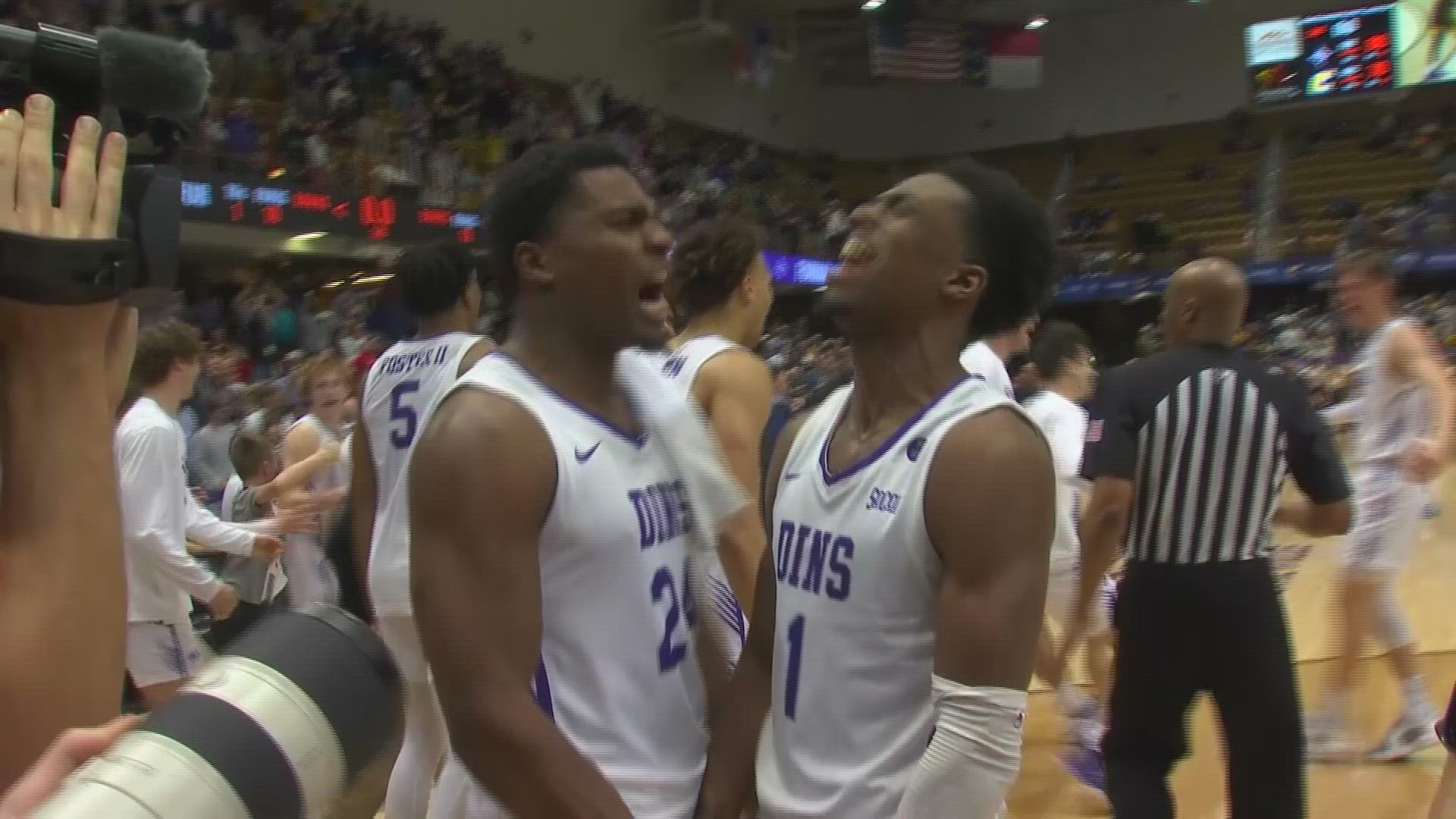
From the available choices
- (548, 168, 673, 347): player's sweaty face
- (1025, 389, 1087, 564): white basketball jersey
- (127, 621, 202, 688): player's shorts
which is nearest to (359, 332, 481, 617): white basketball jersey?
(127, 621, 202, 688): player's shorts

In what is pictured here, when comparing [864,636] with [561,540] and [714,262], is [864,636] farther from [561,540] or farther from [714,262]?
[714,262]

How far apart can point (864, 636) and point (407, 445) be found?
1.88 m

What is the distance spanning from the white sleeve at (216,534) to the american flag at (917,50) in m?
20.5

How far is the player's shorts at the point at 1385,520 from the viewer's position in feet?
14.0

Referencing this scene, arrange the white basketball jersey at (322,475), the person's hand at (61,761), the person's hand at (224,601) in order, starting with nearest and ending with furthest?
the person's hand at (61,761), the person's hand at (224,601), the white basketball jersey at (322,475)

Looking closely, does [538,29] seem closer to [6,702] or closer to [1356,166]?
[1356,166]

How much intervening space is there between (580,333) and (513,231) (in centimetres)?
18

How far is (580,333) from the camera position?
5.50 ft

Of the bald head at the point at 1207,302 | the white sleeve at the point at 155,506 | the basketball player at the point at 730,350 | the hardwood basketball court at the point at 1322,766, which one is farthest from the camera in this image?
the hardwood basketball court at the point at 1322,766

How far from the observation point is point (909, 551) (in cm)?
157

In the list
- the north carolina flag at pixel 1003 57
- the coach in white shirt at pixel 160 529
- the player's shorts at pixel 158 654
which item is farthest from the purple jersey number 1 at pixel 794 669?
the north carolina flag at pixel 1003 57

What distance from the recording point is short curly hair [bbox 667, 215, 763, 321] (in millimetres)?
3236

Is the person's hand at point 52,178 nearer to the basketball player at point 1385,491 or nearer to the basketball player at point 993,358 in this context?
the basketball player at point 993,358

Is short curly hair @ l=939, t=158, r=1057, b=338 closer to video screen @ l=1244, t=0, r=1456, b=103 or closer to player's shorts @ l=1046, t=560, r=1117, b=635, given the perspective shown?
player's shorts @ l=1046, t=560, r=1117, b=635
